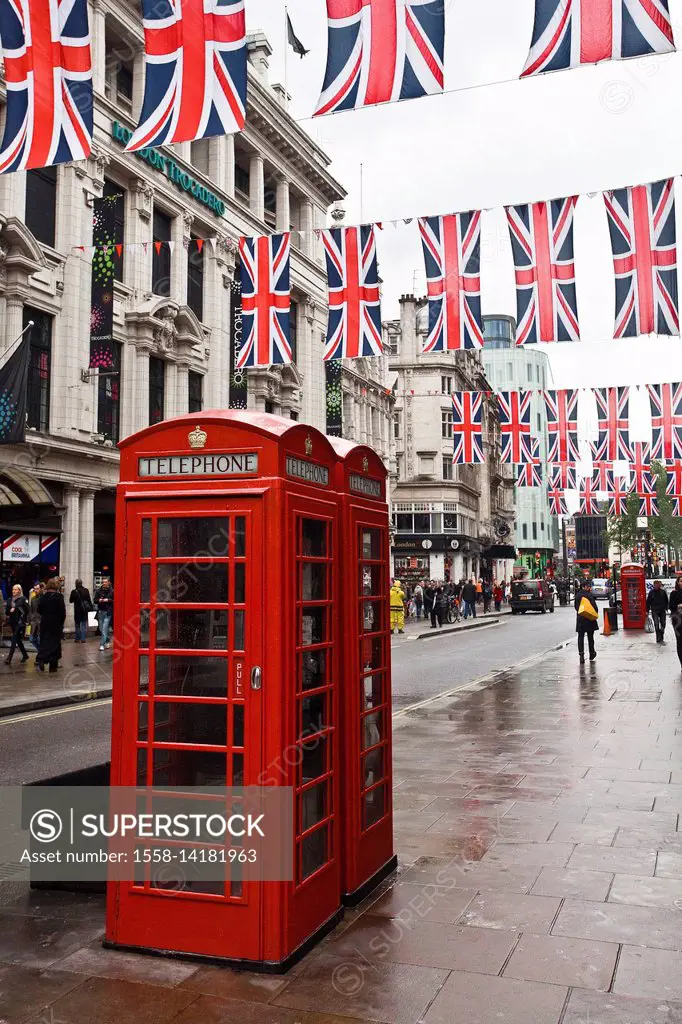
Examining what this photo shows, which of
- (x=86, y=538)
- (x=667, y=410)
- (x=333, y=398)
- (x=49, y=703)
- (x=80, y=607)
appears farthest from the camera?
(x=333, y=398)

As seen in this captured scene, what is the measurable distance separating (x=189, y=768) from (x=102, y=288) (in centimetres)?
2453

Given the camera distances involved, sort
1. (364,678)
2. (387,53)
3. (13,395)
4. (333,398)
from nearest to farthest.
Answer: (364,678) → (387,53) → (13,395) → (333,398)

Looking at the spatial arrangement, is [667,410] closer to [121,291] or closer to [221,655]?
[121,291]

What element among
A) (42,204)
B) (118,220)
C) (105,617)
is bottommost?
(105,617)

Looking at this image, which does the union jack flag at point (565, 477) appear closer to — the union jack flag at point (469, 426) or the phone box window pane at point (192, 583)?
the union jack flag at point (469, 426)

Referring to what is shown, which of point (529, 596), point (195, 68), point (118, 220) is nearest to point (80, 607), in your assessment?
point (118, 220)

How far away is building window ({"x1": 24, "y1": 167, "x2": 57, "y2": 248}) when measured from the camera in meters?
Result: 24.8

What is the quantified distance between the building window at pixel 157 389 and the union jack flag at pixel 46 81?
61.1ft

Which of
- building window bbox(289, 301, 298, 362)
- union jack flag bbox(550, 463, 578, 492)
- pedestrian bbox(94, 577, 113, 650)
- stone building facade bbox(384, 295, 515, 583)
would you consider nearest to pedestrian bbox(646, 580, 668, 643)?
union jack flag bbox(550, 463, 578, 492)

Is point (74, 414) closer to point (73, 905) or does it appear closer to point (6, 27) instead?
point (6, 27)

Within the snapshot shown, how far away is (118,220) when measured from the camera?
2898 cm

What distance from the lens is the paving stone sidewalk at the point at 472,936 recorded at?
370 cm

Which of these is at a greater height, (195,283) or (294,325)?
(294,325)

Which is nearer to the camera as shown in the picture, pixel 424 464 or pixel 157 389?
pixel 157 389
